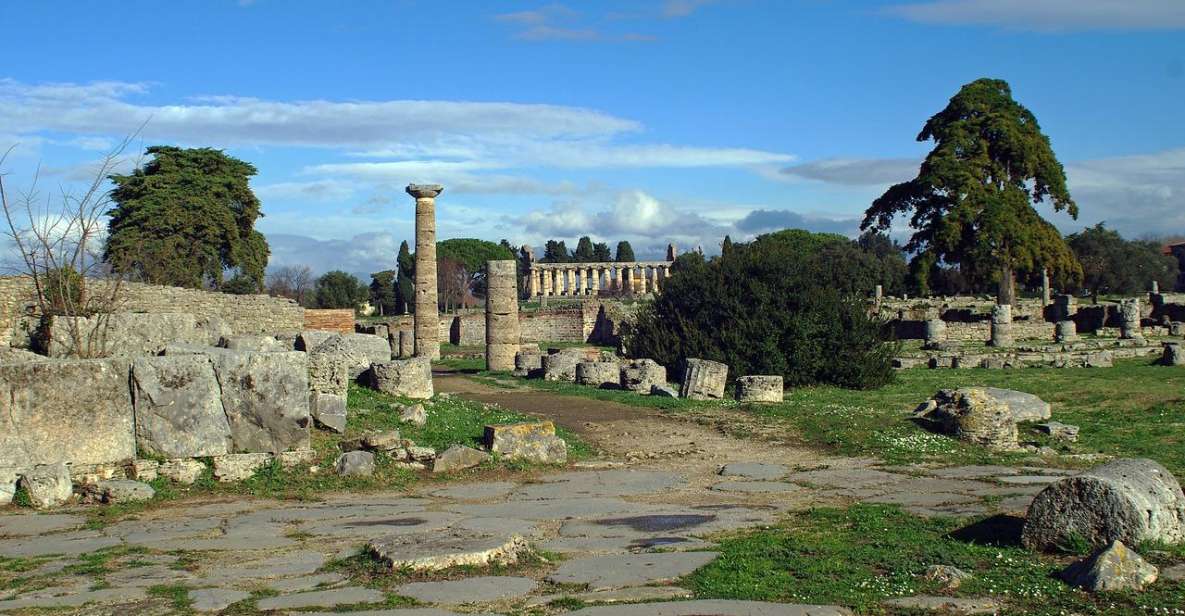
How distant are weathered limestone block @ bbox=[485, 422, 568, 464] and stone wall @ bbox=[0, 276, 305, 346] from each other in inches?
385

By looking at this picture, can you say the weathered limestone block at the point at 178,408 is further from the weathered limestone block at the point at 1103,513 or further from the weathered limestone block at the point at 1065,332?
the weathered limestone block at the point at 1065,332

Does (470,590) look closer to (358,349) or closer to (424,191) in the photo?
(358,349)

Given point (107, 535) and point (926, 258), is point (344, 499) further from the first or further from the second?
point (926, 258)

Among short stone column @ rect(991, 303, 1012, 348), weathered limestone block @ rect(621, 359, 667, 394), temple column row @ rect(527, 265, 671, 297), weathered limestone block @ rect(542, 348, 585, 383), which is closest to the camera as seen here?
weathered limestone block @ rect(621, 359, 667, 394)

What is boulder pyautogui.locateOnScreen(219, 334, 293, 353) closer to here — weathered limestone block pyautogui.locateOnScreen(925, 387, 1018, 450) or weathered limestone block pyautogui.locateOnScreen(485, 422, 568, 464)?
weathered limestone block pyautogui.locateOnScreen(485, 422, 568, 464)

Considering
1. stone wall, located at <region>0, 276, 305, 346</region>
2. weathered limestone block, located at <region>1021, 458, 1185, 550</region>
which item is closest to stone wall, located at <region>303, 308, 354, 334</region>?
stone wall, located at <region>0, 276, 305, 346</region>

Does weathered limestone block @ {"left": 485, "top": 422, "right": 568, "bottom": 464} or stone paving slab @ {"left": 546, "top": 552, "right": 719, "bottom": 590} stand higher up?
weathered limestone block @ {"left": 485, "top": 422, "right": 568, "bottom": 464}

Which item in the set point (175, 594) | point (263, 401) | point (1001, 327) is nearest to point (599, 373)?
point (263, 401)

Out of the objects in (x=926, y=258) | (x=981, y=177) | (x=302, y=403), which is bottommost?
(x=302, y=403)

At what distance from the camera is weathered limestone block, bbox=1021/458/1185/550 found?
673 cm

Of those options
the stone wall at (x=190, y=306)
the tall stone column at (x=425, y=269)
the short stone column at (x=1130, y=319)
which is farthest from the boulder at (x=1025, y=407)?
the short stone column at (x=1130, y=319)

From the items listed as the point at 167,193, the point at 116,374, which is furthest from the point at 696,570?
the point at 167,193

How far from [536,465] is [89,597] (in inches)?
241

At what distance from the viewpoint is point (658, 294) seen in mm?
25578
